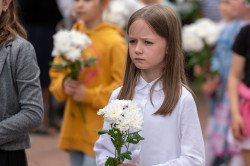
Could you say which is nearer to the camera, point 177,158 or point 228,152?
point 177,158

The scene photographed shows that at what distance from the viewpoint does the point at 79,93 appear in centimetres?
450

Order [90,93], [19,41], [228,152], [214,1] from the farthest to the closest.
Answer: [214,1], [228,152], [90,93], [19,41]

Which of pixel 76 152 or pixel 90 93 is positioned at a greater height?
pixel 90 93

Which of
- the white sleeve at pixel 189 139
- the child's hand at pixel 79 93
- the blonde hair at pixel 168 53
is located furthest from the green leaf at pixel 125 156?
the child's hand at pixel 79 93

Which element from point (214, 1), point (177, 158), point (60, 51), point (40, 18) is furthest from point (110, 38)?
point (214, 1)

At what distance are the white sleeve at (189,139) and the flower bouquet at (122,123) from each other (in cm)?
26

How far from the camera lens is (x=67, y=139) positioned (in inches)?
180

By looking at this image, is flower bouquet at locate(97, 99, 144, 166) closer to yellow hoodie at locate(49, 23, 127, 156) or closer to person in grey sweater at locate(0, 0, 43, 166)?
person in grey sweater at locate(0, 0, 43, 166)

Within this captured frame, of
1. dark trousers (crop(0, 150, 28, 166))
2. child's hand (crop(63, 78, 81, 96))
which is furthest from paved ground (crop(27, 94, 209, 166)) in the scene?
dark trousers (crop(0, 150, 28, 166))

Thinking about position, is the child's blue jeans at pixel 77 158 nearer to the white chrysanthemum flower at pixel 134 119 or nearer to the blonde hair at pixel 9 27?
the blonde hair at pixel 9 27

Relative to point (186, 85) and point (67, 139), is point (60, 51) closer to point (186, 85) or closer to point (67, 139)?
point (67, 139)

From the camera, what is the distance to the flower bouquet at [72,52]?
4.50 metres

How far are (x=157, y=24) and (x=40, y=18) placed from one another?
16.4 feet

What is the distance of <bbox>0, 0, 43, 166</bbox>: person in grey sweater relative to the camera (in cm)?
298
